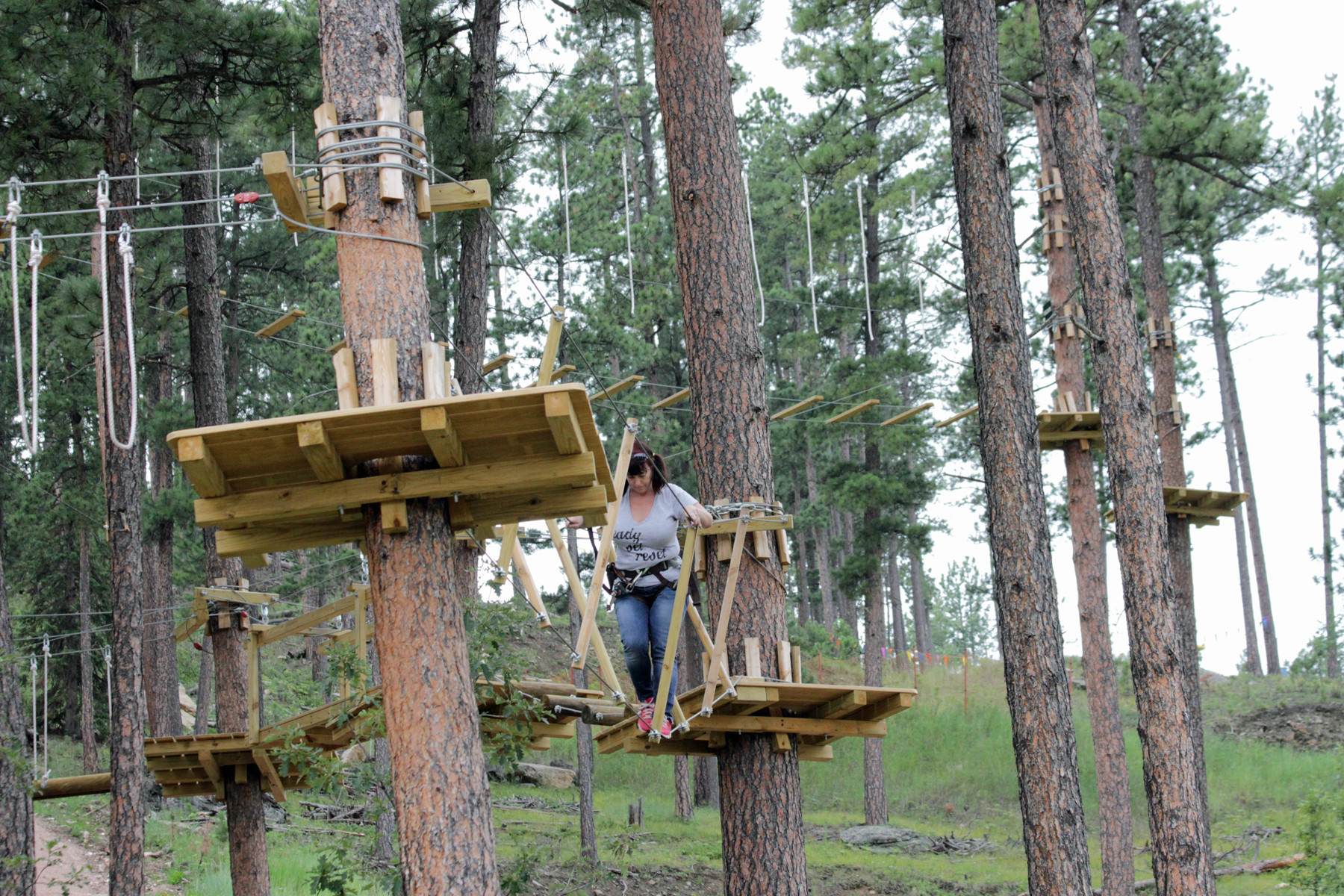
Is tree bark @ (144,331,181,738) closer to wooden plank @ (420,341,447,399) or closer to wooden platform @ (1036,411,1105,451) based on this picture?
wooden platform @ (1036,411,1105,451)

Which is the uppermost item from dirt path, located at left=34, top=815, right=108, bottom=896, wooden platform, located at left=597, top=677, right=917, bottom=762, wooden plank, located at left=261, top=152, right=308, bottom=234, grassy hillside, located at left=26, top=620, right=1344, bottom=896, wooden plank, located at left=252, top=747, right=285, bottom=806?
wooden plank, located at left=261, top=152, right=308, bottom=234

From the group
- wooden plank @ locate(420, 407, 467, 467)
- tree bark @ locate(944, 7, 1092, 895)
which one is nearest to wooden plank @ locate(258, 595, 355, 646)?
wooden plank @ locate(420, 407, 467, 467)

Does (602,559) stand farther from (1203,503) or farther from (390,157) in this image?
(1203,503)

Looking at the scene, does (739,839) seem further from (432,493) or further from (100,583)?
(100,583)

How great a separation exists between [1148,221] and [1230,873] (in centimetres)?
660

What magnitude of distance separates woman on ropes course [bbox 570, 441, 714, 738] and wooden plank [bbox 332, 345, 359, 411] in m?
1.71

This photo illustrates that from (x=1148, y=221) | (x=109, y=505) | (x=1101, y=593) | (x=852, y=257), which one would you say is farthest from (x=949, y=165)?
(x=109, y=505)

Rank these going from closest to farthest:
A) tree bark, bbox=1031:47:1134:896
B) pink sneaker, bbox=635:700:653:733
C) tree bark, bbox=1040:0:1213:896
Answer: pink sneaker, bbox=635:700:653:733, tree bark, bbox=1040:0:1213:896, tree bark, bbox=1031:47:1134:896

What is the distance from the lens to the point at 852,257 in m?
23.4

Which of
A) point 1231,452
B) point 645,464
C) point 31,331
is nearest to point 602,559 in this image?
point 645,464

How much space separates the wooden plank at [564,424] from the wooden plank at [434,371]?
1.76 ft

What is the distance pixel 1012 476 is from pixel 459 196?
3.51m

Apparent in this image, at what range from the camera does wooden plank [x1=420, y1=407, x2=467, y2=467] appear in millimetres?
3490

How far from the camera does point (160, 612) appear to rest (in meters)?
14.5
